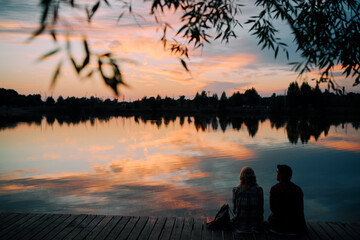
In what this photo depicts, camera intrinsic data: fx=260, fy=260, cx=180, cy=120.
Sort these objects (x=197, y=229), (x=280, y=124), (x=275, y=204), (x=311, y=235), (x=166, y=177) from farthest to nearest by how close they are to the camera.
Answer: (x=280, y=124)
(x=166, y=177)
(x=197, y=229)
(x=311, y=235)
(x=275, y=204)

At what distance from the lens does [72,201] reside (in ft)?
36.4

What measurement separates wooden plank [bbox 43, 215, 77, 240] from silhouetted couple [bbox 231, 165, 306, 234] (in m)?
4.17

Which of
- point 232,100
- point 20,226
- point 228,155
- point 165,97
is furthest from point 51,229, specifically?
point 165,97

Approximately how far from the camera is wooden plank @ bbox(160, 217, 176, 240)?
5797 mm

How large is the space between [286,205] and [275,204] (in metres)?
0.22

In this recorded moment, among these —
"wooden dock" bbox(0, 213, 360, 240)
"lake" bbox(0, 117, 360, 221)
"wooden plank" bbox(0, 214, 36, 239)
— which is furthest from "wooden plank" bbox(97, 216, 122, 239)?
"lake" bbox(0, 117, 360, 221)

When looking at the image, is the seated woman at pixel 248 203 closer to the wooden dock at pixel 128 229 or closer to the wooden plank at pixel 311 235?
the wooden dock at pixel 128 229

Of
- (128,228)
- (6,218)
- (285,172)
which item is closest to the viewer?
(285,172)

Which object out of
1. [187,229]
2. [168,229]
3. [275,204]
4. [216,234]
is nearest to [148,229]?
[168,229]

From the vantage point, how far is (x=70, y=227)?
6.35 metres

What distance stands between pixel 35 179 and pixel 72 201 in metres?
5.38

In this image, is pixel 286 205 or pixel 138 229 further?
pixel 138 229

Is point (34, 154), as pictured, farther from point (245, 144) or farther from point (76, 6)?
point (76, 6)

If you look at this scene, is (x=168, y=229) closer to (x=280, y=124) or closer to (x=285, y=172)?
(x=285, y=172)
